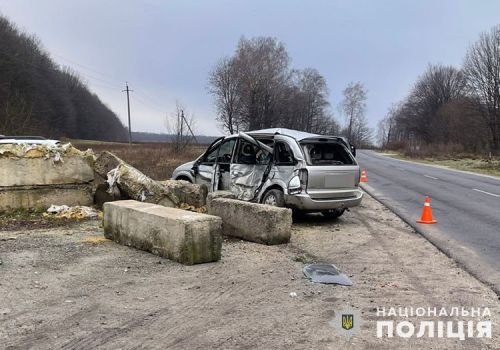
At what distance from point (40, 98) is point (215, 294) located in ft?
285

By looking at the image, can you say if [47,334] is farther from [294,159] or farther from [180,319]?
[294,159]

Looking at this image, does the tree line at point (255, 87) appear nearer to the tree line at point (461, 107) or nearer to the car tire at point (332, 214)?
the tree line at point (461, 107)

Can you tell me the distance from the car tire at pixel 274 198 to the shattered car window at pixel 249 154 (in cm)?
74

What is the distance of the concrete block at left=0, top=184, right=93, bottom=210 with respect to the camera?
1043cm

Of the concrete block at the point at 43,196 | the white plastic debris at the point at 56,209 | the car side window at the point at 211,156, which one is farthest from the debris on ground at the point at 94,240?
the car side window at the point at 211,156

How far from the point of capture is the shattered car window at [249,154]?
10.5 metres

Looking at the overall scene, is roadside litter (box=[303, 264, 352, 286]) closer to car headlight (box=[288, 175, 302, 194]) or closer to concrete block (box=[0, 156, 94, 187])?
car headlight (box=[288, 175, 302, 194])

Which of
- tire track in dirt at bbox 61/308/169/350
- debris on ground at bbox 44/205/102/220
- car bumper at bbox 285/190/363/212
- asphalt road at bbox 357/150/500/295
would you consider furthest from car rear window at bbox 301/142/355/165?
tire track in dirt at bbox 61/308/169/350

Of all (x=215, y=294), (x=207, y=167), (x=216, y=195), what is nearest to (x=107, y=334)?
(x=215, y=294)

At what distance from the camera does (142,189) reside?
10.8 m

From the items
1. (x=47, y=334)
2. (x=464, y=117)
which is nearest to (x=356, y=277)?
(x=47, y=334)

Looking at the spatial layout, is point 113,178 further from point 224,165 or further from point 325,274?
point 325,274

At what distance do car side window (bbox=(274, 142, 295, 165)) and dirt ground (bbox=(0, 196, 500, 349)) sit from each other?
1.93 metres

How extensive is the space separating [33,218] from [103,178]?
2.01 metres
